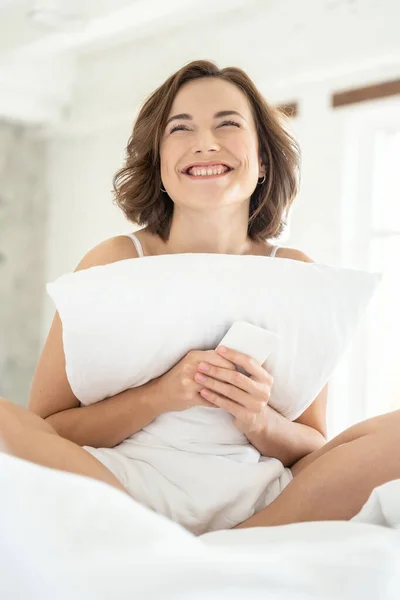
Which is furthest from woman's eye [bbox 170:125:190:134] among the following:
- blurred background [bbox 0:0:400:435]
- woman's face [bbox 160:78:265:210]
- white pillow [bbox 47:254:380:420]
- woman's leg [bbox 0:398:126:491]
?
blurred background [bbox 0:0:400:435]

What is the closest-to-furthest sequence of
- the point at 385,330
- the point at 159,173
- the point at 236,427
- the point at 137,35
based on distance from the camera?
the point at 236,427 → the point at 159,173 → the point at 385,330 → the point at 137,35

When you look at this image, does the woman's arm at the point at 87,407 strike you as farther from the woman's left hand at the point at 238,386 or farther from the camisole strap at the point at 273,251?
the camisole strap at the point at 273,251

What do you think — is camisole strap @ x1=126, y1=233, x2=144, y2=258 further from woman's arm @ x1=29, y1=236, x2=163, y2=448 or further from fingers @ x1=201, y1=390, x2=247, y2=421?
fingers @ x1=201, y1=390, x2=247, y2=421

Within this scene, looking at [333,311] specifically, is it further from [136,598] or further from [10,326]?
[10,326]

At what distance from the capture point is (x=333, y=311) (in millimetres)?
1236

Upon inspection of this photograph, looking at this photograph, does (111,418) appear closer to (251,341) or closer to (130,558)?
(251,341)

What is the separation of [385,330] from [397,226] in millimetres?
455

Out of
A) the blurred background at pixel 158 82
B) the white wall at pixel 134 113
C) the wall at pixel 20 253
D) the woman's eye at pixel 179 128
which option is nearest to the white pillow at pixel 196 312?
the woman's eye at pixel 179 128

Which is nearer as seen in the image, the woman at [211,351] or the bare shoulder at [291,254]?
the woman at [211,351]

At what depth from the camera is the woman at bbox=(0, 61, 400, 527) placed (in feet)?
3.23

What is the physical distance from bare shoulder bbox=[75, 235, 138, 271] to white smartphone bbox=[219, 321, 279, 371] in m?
0.43

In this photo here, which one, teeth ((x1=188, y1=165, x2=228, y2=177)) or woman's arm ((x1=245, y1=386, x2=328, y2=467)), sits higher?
teeth ((x1=188, y1=165, x2=228, y2=177))

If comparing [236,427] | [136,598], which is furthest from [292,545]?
[236,427]

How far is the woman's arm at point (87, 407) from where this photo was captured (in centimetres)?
123
